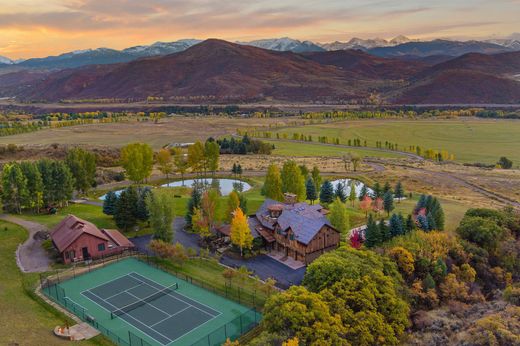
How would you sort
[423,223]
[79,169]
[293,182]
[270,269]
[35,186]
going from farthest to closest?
[79,169]
[293,182]
[35,186]
[423,223]
[270,269]

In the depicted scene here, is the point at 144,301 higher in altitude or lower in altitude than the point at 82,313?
lower

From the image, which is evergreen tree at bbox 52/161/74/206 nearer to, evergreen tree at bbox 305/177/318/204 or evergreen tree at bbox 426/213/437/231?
evergreen tree at bbox 305/177/318/204

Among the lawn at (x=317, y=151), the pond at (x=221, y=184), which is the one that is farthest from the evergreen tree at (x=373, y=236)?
the lawn at (x=317, y=151)

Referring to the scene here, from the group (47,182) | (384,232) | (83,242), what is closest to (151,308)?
(83,242)

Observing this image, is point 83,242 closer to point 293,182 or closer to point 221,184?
point 293,182

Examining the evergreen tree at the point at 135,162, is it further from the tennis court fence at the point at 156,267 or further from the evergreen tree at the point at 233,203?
the tennis court fence at the point at 156,267

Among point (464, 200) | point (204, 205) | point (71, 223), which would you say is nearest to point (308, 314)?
point (204, 205)

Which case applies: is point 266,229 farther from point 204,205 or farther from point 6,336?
point 6,336
